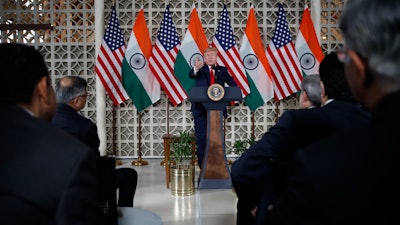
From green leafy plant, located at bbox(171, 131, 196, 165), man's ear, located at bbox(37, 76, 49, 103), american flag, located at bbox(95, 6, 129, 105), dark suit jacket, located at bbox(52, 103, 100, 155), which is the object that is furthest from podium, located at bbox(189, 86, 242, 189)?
man's ear, located at bbox(37, 76, 49, 103)

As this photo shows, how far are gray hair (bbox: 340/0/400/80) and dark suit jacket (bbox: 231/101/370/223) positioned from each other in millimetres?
993

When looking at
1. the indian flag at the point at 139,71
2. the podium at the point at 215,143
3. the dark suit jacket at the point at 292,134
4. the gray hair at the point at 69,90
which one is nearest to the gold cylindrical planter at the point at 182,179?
the podium at the point at 215,143

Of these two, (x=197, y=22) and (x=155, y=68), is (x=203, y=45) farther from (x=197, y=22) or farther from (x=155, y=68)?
(x=155, y=68)

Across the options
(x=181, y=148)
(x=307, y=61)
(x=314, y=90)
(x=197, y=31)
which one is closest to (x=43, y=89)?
(x=314, y=90)

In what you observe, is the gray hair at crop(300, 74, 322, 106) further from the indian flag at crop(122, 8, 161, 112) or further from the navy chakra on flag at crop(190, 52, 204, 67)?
the indian flag at crop(122, 8, 161, 112)

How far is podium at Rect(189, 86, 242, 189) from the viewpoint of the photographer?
184 inches

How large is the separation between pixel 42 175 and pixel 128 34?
582 centimetres

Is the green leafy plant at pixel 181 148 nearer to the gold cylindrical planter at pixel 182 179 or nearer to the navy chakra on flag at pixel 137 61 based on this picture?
the gold cylindrical planter at pixel 182 179

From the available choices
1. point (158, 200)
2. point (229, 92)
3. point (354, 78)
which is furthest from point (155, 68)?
point (354, 78)

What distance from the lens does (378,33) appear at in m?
0.80

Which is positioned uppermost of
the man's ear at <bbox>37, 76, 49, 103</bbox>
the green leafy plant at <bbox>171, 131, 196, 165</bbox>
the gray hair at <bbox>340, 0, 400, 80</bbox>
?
the gray hair at <bbox>340, 0, 400, 80</bbox>

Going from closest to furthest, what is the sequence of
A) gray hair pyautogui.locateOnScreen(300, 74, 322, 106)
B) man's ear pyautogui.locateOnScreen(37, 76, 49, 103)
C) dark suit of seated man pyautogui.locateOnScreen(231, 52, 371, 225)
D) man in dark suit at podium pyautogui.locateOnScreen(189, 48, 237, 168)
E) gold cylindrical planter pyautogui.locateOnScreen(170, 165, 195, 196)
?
man's ear pyautogui.locateOnScreen(37, 76, 49, 103) < dark suit of seated man pyautogui.locateOnScreen(231, 52, 371, 225) < gray hair pyautogui.locateOnScreen(300, 74, 322, 106) < gold cylindrical planter pyautogui.locateOnScreen(170, 165, 195, 196) < man in dark suit at podium pyautogui.locateOnScreen(189, 48, 237, 168)

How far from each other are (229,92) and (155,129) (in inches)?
93.4

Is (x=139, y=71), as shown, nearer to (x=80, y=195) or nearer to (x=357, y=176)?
(x=80, y=195)
